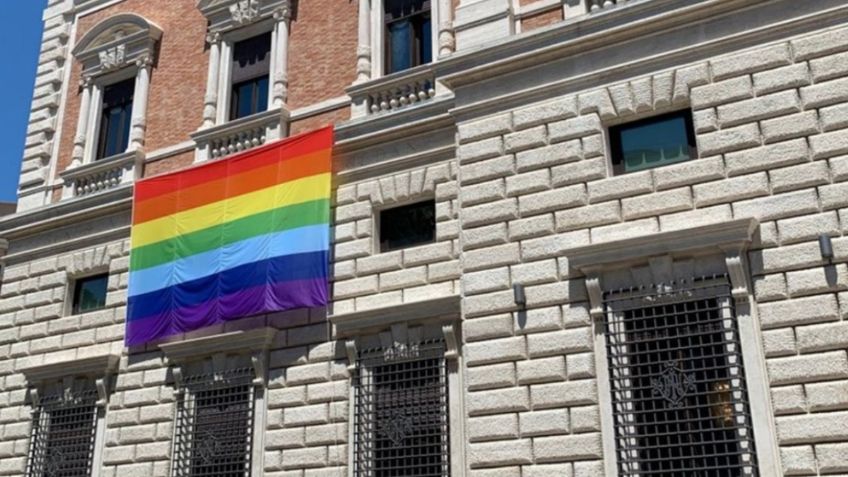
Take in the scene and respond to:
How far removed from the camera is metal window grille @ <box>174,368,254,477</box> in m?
14.0

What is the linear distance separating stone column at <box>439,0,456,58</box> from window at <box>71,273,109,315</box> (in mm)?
7780

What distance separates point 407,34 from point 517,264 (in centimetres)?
549

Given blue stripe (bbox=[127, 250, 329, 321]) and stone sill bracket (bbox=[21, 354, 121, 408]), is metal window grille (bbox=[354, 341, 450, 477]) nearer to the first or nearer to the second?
blue stripe (bbox=[127, 250, 329, 321])

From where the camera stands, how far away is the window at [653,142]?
11336mm

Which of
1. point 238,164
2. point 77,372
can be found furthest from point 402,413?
point 77,372

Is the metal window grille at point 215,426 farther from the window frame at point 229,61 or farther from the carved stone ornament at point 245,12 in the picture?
the carved stone ornament at point 245,12

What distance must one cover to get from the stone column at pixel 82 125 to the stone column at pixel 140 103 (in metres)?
1.29

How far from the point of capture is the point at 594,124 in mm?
11773

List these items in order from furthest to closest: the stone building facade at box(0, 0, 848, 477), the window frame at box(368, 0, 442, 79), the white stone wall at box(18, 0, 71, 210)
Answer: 1. the white stone wall at box(18, 0, 71, 210)
2. the window frame at box(368, 0, 442, 79)
3. the stone building facade at box(0, 0, 848, 477)

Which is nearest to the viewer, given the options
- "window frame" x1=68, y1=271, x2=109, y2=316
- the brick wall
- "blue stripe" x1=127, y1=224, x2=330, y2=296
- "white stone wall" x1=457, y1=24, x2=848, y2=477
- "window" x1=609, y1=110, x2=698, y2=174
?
"white stone wall" x1=457, y1=24, x2=848, y2=477

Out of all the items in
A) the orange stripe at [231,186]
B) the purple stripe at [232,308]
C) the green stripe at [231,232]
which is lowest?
the purple stripe at [232,308]

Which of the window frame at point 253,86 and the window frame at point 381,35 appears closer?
the window frame at point 381,35

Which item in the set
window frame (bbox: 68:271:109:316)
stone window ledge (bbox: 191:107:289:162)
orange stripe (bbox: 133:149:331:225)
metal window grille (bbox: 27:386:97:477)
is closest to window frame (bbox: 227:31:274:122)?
stone window ledge (bbox: 191:107:289:162)

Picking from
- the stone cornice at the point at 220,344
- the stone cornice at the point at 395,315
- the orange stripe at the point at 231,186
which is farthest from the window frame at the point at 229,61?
the stone cornice at the point at 395,315
